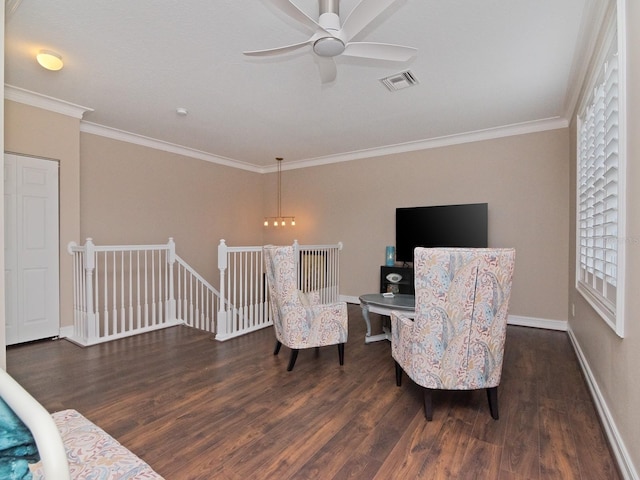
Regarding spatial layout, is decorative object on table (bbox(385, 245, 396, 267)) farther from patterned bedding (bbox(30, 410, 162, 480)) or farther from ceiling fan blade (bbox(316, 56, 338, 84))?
patterned bedding (bbox(30, 410, 162, 480))

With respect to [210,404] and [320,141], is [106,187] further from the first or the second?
[210,404]

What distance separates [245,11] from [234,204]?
447cm

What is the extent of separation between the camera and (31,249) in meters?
3.60

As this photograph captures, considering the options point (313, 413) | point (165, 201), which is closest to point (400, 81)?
point (313, 413)

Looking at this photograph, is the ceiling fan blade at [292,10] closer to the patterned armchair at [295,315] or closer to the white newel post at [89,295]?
the patterned armchair at [295,315]

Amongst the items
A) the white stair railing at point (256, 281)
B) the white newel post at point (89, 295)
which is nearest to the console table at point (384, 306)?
the white stair railing at point (256, 281)

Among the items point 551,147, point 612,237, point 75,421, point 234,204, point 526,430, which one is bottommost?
point 526,430

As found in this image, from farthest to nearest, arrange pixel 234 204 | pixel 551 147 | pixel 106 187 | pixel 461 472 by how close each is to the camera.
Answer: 1. pixel 234 204
2. pixel 106 187
3. pixel 551 147
4. pixel 461 472

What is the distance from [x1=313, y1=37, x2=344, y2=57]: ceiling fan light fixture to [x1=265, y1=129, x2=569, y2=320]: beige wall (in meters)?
3.29

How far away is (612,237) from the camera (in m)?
2.03

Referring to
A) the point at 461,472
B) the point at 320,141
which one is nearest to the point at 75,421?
the point at 461,472

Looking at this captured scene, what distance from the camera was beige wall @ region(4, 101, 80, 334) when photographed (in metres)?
3.49

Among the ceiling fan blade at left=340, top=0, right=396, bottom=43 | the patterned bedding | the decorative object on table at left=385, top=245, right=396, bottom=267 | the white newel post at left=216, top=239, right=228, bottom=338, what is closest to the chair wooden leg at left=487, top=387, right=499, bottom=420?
the patterned bedding

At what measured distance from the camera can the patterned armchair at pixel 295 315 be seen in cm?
292
